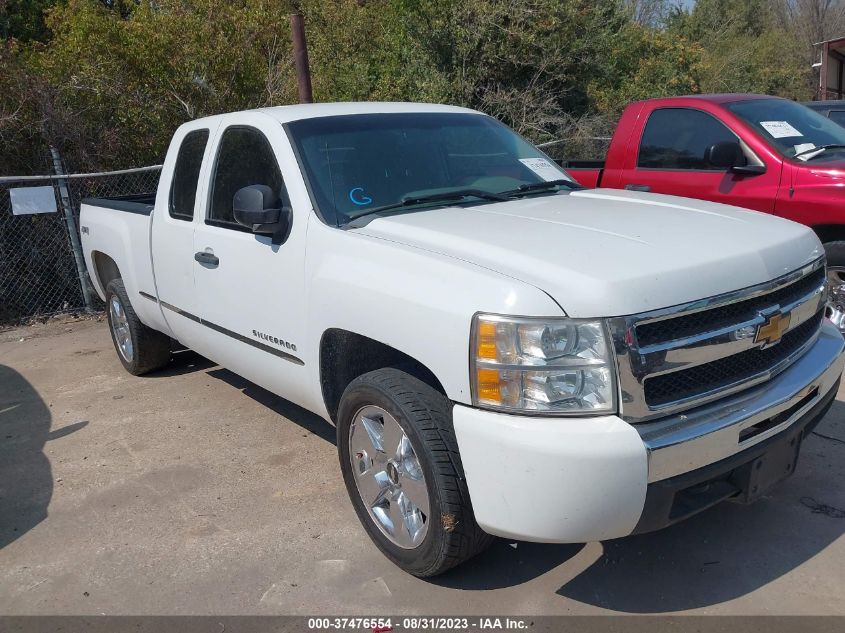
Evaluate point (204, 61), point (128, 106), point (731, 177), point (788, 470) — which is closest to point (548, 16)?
point (204, 61)

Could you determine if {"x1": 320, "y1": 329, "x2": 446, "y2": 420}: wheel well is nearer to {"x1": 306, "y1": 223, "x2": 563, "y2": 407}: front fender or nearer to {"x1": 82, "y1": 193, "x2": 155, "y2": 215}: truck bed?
{"x1": 306, "y1": 223, "x2": 563, "y2": 407}: front fender

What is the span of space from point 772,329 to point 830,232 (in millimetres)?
3077

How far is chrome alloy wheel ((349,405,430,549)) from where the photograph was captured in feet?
10.2

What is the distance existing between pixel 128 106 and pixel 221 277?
22.0 feet

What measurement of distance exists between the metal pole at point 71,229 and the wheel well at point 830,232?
23.3 ft

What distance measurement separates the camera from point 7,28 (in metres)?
17.4

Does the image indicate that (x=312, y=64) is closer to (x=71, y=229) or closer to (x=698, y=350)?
(x=71, y=229)

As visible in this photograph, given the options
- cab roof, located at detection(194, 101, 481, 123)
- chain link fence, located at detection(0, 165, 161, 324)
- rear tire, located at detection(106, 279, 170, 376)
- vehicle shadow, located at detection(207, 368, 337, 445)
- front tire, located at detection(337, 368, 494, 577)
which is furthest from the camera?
chain link fence, located at detection(0, 165, 161, 324)

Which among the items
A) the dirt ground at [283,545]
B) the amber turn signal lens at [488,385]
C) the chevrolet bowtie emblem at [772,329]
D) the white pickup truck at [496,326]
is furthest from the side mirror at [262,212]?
the chevrolet bowtie emblem at [772,329]

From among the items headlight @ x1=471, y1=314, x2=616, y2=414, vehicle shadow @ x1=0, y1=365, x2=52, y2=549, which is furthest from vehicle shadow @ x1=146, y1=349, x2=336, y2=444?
headlight @ x1=471, y1=314, x2=616, y2=414

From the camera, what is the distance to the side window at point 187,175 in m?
4.80

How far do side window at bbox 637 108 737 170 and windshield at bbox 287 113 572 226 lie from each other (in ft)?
6.88

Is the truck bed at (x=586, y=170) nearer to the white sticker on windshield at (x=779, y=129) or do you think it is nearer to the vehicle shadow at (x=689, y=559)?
the white sticker on windshield at (x=779, y=129)

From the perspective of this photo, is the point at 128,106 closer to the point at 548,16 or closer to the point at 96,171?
the point at 96,171
